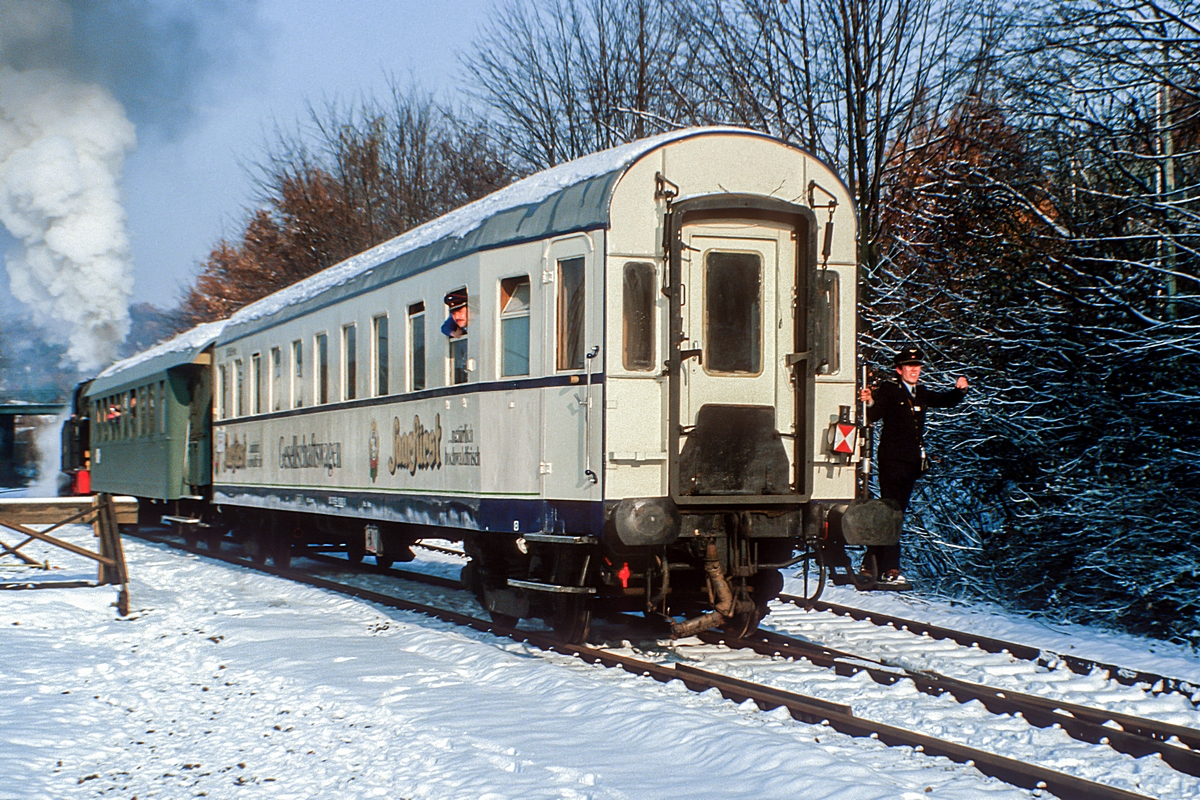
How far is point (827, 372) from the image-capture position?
8266 millimetres

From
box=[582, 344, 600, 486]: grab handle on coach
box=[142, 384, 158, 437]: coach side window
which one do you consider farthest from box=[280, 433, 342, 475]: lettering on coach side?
box=[142, 384, 158, 437]: coach side window

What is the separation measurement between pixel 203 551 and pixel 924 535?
10.7m

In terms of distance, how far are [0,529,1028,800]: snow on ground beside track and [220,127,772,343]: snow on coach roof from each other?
2.97 meters

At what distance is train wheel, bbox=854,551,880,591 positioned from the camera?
27.6 ft

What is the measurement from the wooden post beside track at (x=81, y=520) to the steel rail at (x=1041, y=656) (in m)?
6.55

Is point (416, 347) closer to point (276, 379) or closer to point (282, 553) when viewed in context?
point (276, 379)

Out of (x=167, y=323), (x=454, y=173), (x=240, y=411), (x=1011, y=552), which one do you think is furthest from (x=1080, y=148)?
(x=167, y=323)

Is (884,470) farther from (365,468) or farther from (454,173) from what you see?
(454,173)

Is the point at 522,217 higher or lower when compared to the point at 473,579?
higher

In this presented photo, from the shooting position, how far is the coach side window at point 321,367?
39.6ft

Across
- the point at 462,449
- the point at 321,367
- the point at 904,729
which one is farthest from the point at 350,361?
the point at 904,729

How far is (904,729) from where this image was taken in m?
5.88

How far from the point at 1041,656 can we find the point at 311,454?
304 inches

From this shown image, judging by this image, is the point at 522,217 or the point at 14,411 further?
the point at 14,411
